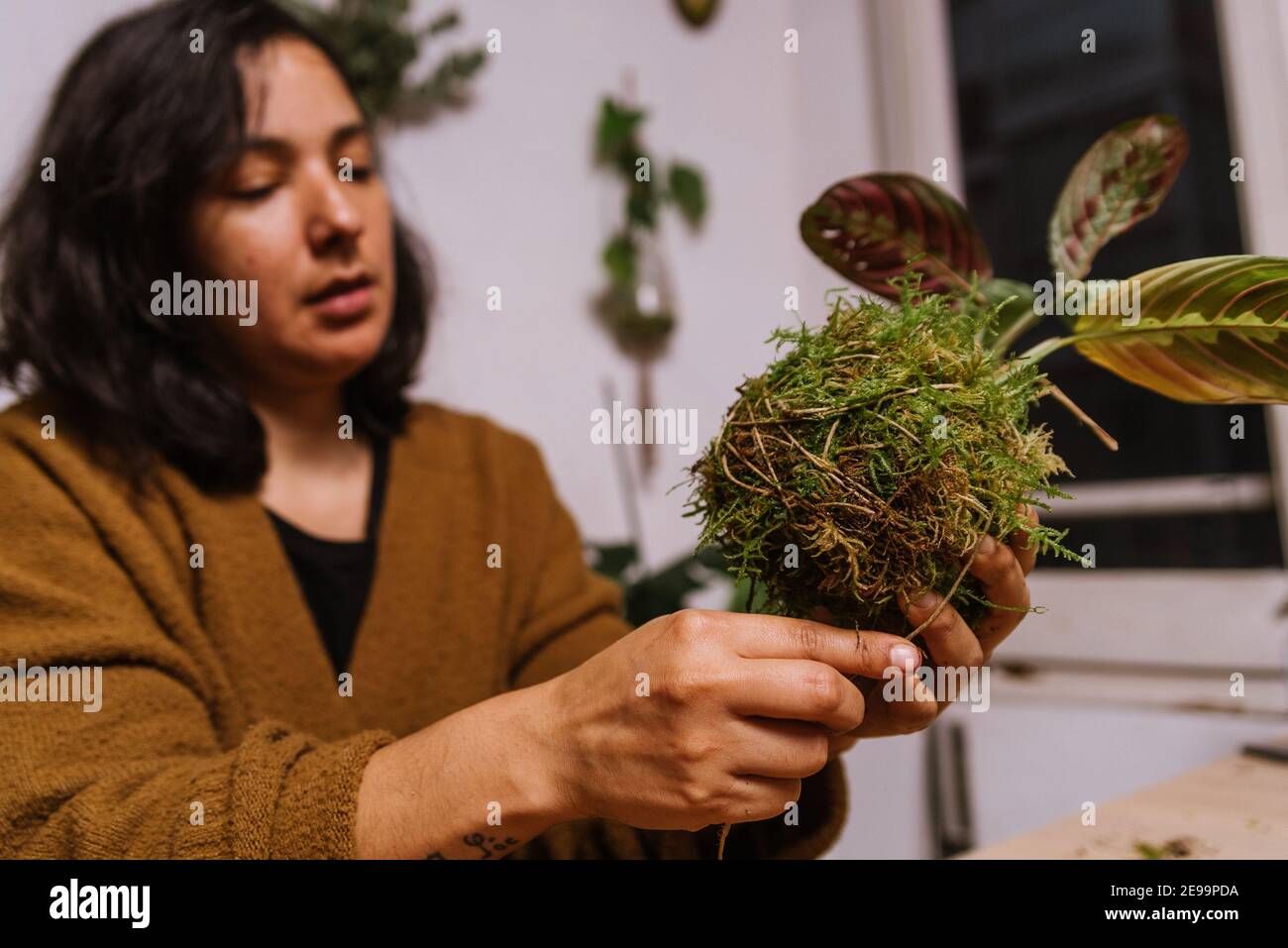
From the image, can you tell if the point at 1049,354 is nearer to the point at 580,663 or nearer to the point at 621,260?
the point at 580,663

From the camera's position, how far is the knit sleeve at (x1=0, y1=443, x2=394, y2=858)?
53 cm

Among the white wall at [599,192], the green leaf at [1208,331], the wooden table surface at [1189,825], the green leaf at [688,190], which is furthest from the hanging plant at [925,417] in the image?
the green leaf at [688,190]

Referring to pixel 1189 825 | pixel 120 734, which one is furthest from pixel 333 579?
pixel 1189 825

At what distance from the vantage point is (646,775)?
0.47m

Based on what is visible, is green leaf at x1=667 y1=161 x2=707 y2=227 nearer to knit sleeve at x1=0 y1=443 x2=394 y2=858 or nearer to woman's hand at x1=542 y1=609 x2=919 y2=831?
knit sleeve at x1=0 y1=443 x2=394 y2=858

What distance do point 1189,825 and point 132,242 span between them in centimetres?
110

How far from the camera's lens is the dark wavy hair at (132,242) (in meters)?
0.80

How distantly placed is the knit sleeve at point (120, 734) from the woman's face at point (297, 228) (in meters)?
0.23

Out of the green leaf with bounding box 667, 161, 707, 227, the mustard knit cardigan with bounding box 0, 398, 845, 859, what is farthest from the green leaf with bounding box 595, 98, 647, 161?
the mustard knit cardigan with bounding box 0, 398, 845, 859

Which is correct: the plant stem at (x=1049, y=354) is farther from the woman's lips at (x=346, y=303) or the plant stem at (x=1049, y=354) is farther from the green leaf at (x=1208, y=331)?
the woman's lips at (x=346, y=303)

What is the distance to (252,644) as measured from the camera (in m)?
0.78

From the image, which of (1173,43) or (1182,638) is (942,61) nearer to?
(1173,43)
